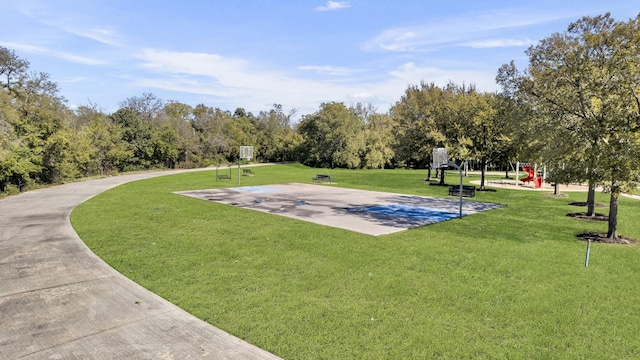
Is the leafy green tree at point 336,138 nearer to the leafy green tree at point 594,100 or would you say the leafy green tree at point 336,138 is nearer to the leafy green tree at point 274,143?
the leafy green tree at point 274,143

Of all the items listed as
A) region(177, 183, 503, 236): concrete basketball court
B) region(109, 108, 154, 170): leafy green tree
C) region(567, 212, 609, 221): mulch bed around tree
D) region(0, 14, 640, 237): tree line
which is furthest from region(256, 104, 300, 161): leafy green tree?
region(567, 212, 609, 221): mulch bed around tree

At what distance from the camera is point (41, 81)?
101 ft

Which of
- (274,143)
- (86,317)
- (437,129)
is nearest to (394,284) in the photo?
(86,317)

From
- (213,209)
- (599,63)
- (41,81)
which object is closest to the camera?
(599,63)

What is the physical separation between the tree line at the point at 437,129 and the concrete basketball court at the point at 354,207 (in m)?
4.60

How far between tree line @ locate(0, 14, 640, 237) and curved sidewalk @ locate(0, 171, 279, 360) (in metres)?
11.0

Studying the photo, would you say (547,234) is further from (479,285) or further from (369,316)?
(369,316)

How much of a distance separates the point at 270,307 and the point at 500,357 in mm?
3616

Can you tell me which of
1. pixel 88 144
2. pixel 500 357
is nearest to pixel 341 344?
pixel 500 357

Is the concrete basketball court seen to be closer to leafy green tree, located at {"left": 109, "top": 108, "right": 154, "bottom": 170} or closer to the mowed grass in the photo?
the mowed grass

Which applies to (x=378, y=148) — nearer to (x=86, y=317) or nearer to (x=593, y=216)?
(x=593, y=216)

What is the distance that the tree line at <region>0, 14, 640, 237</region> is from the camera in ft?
34.5

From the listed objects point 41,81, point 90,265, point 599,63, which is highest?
point 41,81

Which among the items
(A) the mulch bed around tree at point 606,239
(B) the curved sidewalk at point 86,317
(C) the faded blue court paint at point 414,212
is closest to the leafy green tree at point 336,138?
(C) the faded blue court paint at point 414,212
